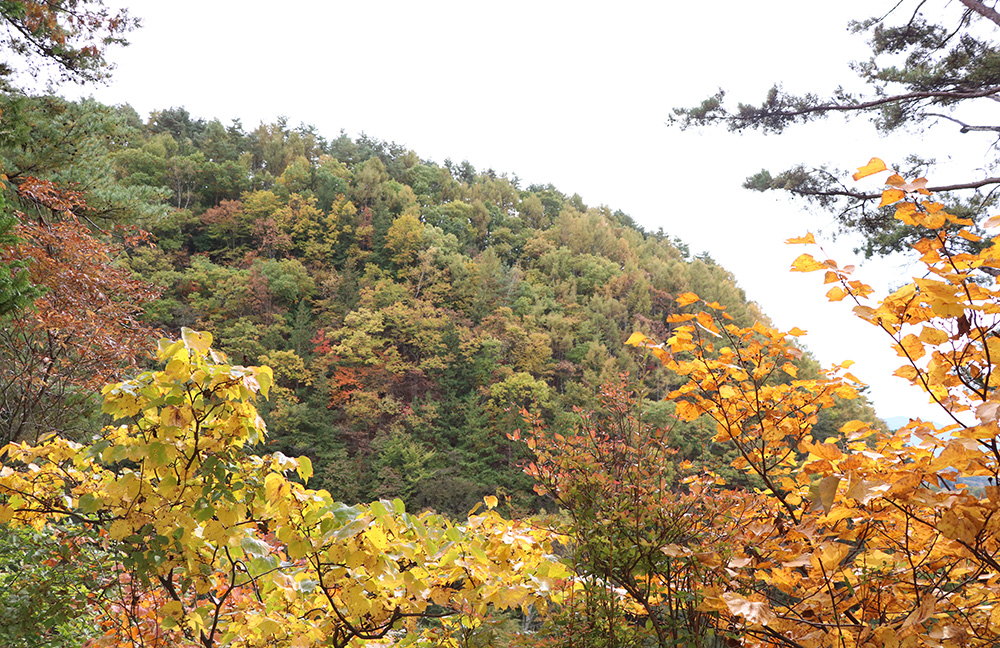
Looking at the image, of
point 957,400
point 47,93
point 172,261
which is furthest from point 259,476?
point 172,261

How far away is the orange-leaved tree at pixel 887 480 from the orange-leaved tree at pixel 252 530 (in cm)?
56

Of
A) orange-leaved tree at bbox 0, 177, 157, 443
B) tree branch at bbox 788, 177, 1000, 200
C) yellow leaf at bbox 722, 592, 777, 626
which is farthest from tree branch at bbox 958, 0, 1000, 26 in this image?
orange-leaved tree at bbox 0, 177, 157, 443

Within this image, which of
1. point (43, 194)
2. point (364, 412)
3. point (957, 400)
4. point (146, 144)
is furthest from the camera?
point (146, 144)

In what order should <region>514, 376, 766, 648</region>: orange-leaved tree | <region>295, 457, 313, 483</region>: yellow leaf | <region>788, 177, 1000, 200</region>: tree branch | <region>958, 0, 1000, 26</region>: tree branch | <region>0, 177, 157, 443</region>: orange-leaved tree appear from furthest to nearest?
<region>0, 177, 157, 443</region>: orange-leaved tree < <region>958, 0, 1000, 26</region>: tree branch < <region>788, 177, 1000, 200</region>: tree branch < <region>514, 376, 766, 648</region>: orange-leaved tree < <region>295, 457, 313, 483</region>: yellow leaf

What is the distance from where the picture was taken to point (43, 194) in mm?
4367

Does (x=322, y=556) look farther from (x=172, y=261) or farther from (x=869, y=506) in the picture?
(x=172, y=261)

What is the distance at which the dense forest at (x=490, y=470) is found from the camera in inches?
40.2

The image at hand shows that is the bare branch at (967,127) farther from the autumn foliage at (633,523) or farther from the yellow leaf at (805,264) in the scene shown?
the yellow leaf at (805,264)

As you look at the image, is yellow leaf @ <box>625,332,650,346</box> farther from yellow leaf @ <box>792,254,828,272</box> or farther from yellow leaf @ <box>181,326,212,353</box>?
yellow leaf @ <box>181,326,212,353</box>

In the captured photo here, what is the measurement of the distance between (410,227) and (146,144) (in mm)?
10975

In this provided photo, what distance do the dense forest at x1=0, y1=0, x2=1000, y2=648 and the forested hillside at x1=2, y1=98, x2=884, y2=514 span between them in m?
0.24

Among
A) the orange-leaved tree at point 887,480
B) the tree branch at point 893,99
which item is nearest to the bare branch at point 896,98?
the tree branch at point 893,99

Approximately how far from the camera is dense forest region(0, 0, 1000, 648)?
1021 millimetres

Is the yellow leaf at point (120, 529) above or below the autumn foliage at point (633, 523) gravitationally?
below
